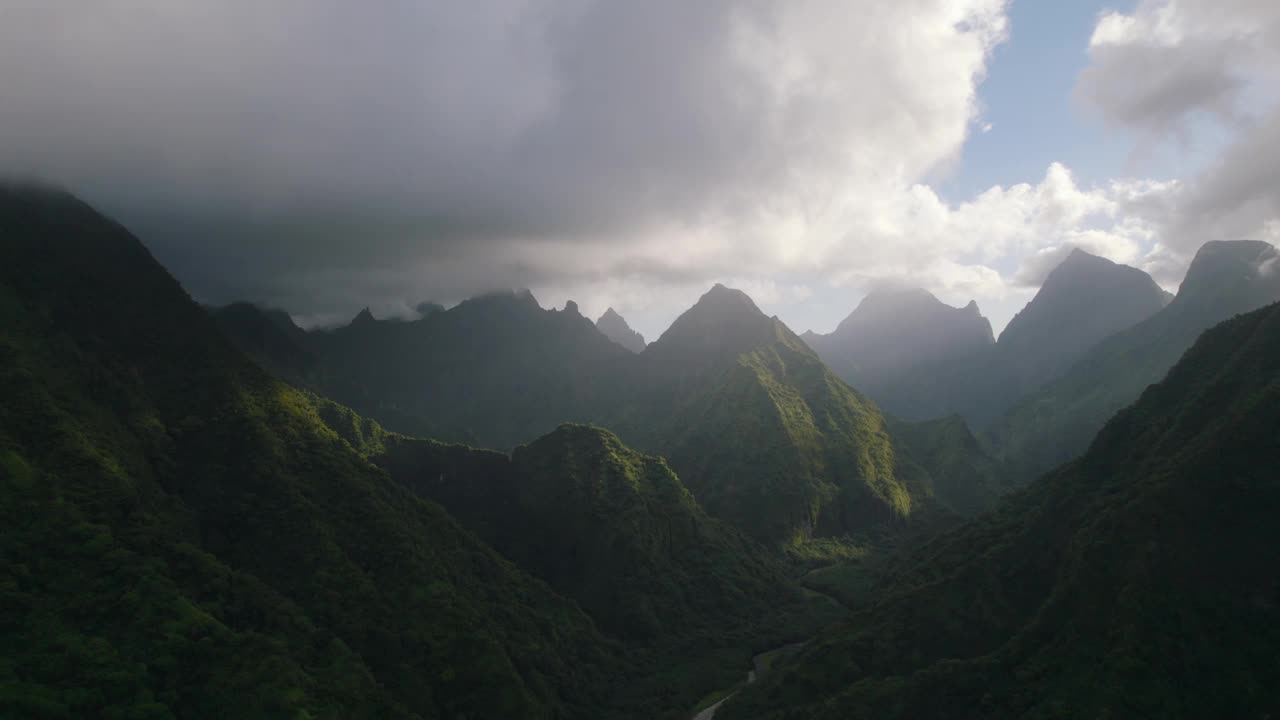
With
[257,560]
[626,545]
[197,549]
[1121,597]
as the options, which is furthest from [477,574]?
[1121,597]

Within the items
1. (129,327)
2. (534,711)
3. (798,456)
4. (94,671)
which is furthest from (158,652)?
(798,456)

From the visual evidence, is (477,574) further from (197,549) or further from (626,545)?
(197,549)

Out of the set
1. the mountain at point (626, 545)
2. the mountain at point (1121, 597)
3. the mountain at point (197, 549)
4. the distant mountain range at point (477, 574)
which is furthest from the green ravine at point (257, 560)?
the mountain at point (1121, 597)

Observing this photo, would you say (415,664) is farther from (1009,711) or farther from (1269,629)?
(1269,629)

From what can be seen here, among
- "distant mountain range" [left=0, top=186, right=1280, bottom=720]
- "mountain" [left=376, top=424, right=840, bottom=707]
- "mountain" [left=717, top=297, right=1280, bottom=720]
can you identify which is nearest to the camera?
"mountain" [left=717, top=297, right=1280, bottom=720]

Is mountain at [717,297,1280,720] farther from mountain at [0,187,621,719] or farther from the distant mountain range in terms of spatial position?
mountain at [0,187,621,719]

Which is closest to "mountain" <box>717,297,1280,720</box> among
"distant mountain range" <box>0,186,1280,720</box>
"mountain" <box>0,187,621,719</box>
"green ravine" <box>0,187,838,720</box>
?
"distant mountain range" <box>0,186,1280,720</box>

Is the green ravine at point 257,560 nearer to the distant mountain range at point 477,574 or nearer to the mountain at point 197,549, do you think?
the mountain at point 197,549
